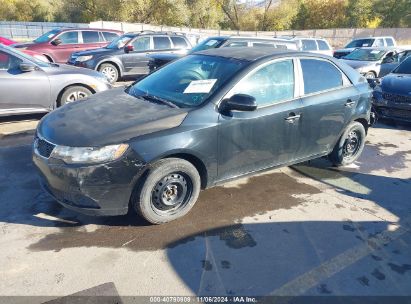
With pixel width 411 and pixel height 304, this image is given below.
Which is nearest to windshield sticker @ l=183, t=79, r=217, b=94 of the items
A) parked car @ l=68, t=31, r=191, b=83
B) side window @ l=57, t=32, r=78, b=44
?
parked car @ l=68, t=31, r=191, b=83

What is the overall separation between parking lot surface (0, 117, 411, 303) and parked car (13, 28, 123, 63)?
951 cm

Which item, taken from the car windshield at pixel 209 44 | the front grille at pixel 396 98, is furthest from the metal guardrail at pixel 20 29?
the front grille at pixel 396 98

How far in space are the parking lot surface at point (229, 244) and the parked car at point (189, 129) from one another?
340 mm

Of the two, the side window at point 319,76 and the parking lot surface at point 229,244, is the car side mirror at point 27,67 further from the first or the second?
the side window at point 319,76

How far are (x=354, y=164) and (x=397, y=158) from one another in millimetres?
928

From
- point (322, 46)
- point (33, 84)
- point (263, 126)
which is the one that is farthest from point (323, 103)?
point (322, 46)

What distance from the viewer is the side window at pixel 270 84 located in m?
3.90

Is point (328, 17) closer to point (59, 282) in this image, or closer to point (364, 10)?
point (364, 10)

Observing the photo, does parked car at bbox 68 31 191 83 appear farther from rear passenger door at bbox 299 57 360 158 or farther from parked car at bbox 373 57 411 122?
rear passenger door at bbox 299 57 360 158

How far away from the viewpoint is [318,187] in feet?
15.3

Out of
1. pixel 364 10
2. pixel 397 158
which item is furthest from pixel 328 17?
pixel 397 158

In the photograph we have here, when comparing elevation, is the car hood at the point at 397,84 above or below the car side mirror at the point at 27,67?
below

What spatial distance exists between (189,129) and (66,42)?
1186 centimetres

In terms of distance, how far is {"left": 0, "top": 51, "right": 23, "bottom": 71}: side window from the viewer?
6.46m
